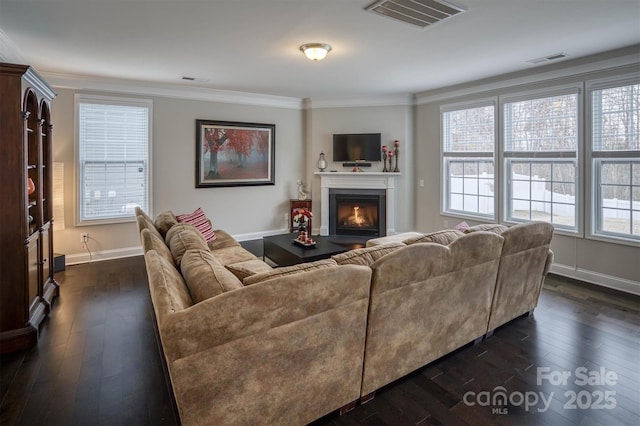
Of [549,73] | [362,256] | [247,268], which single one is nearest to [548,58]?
[549,73]

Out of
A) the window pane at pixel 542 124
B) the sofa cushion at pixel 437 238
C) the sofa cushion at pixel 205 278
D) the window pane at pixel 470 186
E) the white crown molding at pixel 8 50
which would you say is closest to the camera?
the sofa cushion at pixel 205 278

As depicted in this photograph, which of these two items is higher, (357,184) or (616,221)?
(357,184)

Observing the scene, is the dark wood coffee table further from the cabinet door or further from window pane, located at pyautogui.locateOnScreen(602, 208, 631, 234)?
window pane, located at pyautogui.locateOnScreen(602, 208, 631, 234)

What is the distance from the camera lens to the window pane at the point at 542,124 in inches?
178

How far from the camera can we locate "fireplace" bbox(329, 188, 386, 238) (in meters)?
6.68

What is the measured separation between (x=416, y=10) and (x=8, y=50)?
13.1 feet

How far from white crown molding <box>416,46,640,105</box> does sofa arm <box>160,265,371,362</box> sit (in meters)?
4.14

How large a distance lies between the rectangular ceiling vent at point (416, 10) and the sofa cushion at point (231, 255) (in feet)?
8.48

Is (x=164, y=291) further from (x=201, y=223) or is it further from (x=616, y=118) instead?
(x=616, y=118)

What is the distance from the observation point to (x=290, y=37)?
356 cm

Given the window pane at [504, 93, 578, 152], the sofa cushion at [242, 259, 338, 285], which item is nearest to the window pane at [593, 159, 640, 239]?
the window pane at [504, 93, 578, 152]

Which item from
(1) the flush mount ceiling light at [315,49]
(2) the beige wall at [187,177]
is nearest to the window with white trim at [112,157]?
(2) the beige wall at [187,177]

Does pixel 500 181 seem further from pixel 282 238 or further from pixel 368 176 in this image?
pixel 282 238

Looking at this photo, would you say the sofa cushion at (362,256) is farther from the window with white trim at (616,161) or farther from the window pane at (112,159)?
the window pane at (112,159)
